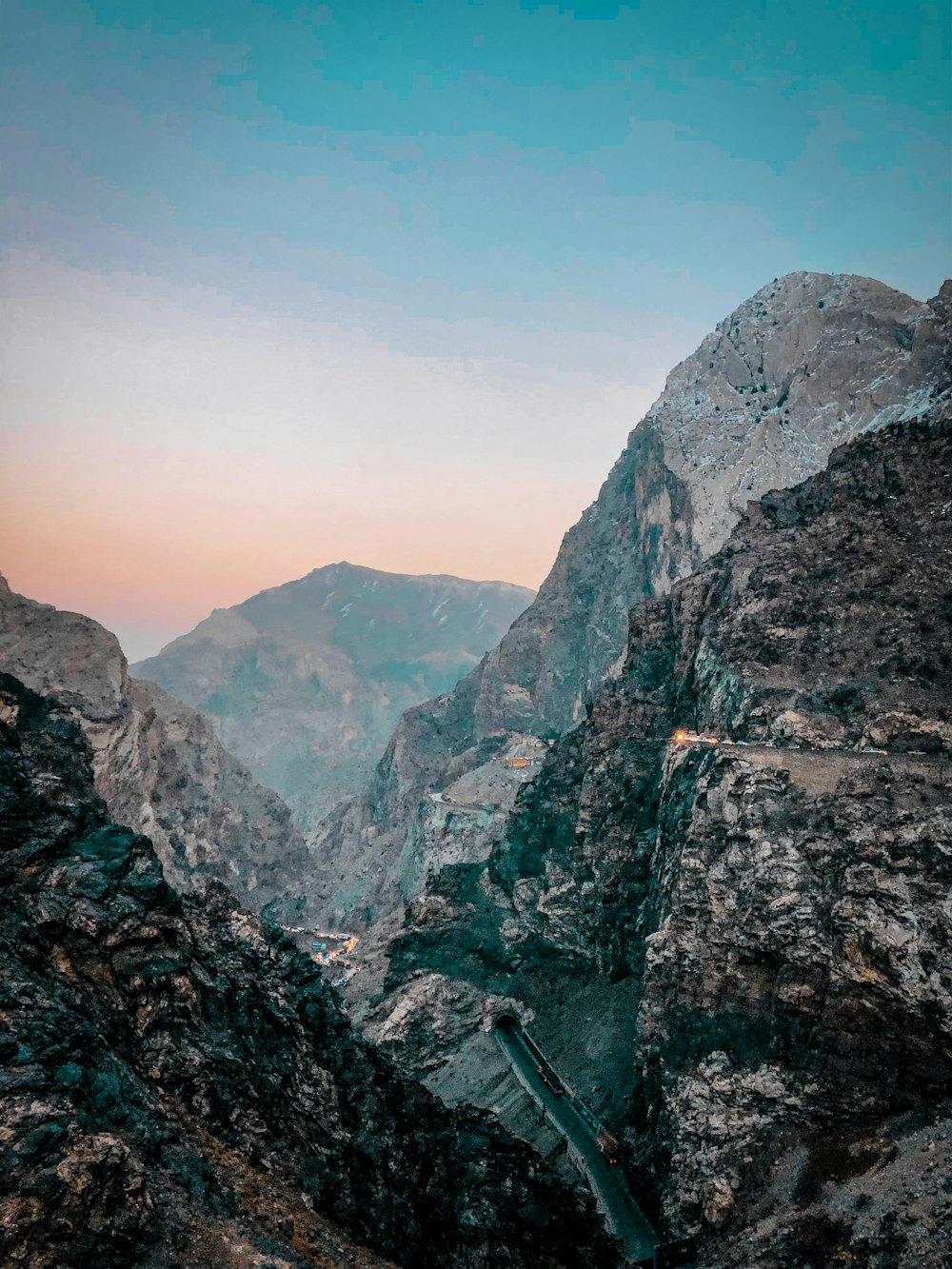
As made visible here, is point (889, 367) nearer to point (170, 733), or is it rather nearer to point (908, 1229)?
point (908, 1229)

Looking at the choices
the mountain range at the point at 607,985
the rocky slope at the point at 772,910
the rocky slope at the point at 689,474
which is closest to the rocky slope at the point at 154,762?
the mountain range at the point at 607,985

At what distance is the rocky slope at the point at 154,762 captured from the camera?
119 metres

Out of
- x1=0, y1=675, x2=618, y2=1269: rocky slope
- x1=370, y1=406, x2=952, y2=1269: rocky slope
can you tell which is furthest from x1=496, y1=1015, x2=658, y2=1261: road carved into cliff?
x1=0, y1=675, x2=618, y2=1269: rocky slope

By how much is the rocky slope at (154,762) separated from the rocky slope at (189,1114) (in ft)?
273

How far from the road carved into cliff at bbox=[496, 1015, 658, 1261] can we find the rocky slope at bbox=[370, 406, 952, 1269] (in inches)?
70.2

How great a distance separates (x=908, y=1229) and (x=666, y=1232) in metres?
13.9

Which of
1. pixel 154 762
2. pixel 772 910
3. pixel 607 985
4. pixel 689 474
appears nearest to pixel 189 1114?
pixel 772 910

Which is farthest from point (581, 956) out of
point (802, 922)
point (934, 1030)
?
point (934, 1030)

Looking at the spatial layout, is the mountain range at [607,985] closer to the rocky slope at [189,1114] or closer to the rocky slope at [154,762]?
the rocky slope at [189,1114]

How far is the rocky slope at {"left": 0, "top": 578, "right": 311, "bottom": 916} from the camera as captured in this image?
11900 centimetres

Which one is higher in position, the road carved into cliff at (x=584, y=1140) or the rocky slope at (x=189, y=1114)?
the rocky slope at (x=189, y=1114)

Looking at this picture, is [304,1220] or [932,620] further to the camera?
→ [932,620]

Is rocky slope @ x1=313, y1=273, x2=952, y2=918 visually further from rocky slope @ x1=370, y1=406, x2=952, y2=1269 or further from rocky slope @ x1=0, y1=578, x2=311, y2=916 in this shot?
rocky slope @ x1=370, y1=406, x2=952, y2=1269

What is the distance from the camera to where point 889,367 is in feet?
446
